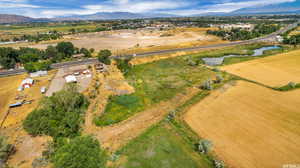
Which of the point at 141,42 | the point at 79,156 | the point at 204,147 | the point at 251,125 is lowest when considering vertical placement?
the point at 204,147

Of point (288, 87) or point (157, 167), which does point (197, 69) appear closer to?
point (288, 87)

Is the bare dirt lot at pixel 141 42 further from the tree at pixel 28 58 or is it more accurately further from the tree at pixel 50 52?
the tree at pixel 28 58

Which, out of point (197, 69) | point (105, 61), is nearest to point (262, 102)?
point (197, 69)

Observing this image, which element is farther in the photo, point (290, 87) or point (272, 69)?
point (272, 69)

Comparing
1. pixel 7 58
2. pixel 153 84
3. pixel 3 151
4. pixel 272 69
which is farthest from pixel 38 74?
pixel 272 69

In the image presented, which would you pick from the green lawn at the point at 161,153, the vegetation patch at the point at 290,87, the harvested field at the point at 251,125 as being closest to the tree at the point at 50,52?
the green lawn at the point at 161,153

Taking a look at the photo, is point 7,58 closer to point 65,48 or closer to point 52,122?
point 65,48

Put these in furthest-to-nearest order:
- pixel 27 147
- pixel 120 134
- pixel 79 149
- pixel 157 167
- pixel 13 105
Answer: pixel 13 105
pixel 120 134
pixel 27 147
pixel 157 167
pixel 79 149
